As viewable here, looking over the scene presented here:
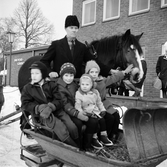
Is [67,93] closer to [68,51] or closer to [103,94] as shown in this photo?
[103,94]

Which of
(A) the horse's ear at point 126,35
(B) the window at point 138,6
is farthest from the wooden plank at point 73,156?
(B) the window at point 138,6

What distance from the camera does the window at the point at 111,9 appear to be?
1090 centimetres

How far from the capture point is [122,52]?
394 centimetres

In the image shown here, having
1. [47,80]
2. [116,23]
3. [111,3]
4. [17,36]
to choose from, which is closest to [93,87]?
[47,80]

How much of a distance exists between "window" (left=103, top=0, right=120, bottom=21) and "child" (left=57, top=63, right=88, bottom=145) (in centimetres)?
836

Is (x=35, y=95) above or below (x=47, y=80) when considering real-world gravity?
below

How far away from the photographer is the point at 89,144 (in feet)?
9.29

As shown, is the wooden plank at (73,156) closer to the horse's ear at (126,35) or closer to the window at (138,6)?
the horse's ear at (126,35)

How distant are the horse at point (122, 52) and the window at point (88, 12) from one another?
26.0ft

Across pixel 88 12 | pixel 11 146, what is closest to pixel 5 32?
pixel 88 12

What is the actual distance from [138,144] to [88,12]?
10651 millimetres

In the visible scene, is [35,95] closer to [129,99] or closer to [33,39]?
[129,99]

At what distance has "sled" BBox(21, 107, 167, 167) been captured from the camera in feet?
7.44

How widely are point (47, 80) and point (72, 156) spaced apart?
1.07m
